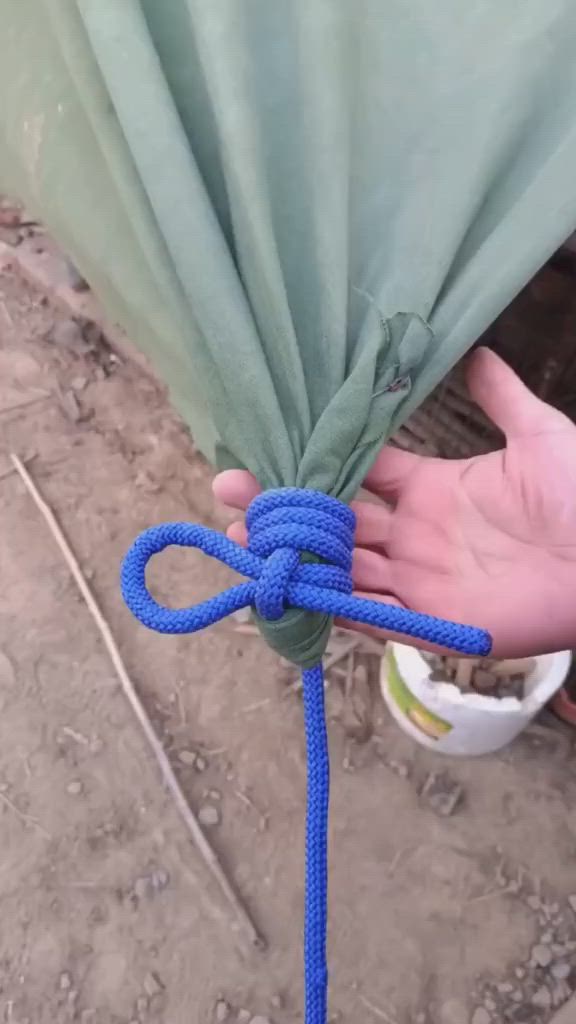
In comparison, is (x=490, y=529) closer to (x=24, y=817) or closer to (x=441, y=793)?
(x=441, y=793)

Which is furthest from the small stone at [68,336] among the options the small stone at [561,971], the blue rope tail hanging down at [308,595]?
the small stone at [561,971]

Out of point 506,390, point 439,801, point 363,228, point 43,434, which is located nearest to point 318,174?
point 363,228

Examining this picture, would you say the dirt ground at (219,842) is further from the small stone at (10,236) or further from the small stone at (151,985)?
the small stone at (10,236)

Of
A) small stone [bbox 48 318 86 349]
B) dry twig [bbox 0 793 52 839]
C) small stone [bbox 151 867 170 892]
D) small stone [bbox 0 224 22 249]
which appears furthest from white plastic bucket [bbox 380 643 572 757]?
small stone [bbox 0 224 22 249]

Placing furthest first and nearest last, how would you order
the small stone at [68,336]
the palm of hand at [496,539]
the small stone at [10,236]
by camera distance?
1. the small stone at [10,236]
2. the small stone at [68,336]
3. the palm of hand at [496,539]

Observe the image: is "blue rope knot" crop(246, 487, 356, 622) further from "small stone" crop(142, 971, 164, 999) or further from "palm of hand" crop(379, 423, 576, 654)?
"small stone" crop(142, 971, 164, 999)

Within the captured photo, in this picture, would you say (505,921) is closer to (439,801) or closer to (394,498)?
(439,801)
